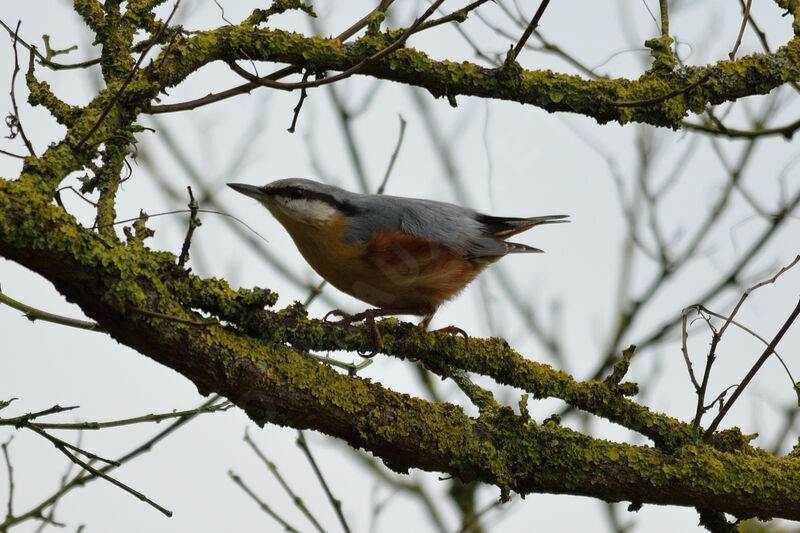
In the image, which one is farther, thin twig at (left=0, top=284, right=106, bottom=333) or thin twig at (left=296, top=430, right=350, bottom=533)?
thin twig at (left=296, top=430, right=350, bottom=533)

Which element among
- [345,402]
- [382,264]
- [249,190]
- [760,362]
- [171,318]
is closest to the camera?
[171,318]

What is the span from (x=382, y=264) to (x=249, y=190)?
0.71m

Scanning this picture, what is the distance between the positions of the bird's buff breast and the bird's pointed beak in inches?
6.9

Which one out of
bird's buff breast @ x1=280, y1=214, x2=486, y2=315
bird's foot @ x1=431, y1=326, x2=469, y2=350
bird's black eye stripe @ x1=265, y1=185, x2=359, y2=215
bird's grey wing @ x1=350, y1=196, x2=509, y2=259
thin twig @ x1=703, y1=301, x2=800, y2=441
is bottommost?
thin twig @ x1=703, y1=301, x2=800, y2=441

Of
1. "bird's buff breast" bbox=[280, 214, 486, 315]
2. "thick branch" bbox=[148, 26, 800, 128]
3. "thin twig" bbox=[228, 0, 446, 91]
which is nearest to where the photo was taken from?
"thin twig" bbox=[228, 0, 446, 91]

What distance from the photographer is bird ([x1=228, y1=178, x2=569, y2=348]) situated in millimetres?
3717

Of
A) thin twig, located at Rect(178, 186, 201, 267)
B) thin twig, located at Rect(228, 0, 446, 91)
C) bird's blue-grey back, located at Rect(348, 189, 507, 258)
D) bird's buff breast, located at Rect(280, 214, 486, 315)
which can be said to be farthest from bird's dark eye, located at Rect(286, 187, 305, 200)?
thin twig, located at Rect(178, 186, 201, 267)

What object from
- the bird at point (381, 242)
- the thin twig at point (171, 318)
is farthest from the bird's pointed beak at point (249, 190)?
the thin twig at point (171, 318)

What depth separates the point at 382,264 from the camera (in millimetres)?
3701

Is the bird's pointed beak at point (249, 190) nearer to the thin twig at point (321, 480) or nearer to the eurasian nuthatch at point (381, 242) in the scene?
the eurasian nuthatch at point (381, 242)

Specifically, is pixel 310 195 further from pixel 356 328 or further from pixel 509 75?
pixel 509 75

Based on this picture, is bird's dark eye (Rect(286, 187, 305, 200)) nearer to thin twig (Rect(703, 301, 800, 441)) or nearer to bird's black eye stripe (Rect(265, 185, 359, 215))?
bird's black eye stripe (Rect(265, 185, 359, 215))

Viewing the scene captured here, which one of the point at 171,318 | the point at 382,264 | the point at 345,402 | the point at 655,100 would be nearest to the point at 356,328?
the point at 345,402

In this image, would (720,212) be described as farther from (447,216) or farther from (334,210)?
(334,210)
